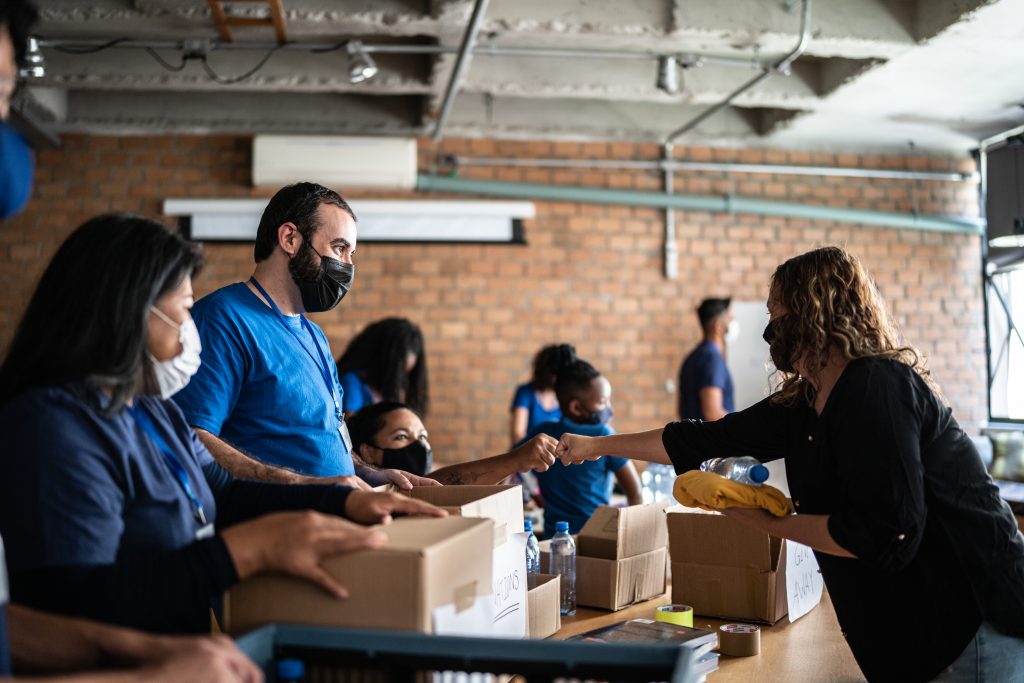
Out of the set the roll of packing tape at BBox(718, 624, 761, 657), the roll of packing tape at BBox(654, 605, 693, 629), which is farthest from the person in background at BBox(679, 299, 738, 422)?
the roll of packing tape at BBox(718, 624, 761, 657)

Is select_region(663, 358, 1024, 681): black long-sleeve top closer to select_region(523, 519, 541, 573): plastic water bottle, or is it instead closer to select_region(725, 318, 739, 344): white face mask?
select_region(523, 519, 541, 573): plastic water bottle

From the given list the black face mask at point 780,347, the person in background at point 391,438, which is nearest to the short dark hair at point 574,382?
the person in background at point 391,438

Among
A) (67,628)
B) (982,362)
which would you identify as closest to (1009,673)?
(67,628)

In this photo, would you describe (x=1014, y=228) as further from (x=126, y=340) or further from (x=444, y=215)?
(x=126, y=340)

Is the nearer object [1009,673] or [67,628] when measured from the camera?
[67,628]

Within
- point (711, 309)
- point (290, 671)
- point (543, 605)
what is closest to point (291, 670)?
point (290, 671)

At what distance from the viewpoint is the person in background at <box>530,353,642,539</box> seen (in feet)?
11.2

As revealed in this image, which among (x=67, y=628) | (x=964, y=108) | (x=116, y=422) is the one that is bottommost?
(x=67, y=628)

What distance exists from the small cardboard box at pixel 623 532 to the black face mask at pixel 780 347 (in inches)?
27.4

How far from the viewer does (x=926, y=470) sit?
5.60 ft

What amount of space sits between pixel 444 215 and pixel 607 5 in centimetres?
223

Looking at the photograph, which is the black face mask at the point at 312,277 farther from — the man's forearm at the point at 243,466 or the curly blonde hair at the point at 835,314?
the curly blonde hair at the point at 835,314

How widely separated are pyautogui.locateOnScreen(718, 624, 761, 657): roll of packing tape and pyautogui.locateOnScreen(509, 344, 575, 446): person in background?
2.53 m

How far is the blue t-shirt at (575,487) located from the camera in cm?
341
